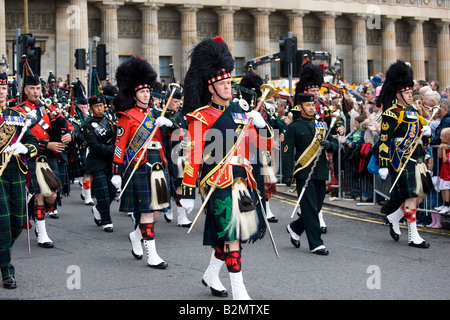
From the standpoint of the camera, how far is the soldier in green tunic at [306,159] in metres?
9.42

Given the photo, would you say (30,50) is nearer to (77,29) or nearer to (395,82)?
(395,82)

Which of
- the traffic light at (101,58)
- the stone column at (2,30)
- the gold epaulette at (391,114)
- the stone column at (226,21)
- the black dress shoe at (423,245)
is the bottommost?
the black dress shoe at (423,245)

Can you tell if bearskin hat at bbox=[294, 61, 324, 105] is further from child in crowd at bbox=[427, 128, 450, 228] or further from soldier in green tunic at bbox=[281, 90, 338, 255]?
child in crowd at bbox=[427, 128, 450, 228]

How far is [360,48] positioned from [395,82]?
42.3 meters

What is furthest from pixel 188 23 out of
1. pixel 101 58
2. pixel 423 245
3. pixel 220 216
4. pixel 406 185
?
pixel 220 216

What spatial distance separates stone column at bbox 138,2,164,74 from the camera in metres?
43.2

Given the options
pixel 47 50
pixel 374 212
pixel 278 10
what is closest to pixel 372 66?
pixel 278 10

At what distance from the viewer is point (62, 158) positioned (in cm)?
1220

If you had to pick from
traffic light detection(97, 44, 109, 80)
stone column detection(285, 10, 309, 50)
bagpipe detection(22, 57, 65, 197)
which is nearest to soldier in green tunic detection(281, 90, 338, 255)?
bagpipe detection(22, 57, 65, 197)

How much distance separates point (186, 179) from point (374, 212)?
6.81 metres

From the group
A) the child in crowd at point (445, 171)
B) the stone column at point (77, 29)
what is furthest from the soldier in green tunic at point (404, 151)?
the stone column at point (77, 29)

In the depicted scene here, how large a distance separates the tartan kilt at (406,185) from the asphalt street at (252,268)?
2.10 feet

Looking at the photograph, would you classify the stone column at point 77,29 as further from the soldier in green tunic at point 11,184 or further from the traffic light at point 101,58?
the soldier in green tunic at point 11,184

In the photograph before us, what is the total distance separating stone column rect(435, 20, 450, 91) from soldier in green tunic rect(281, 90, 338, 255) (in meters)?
48.0
